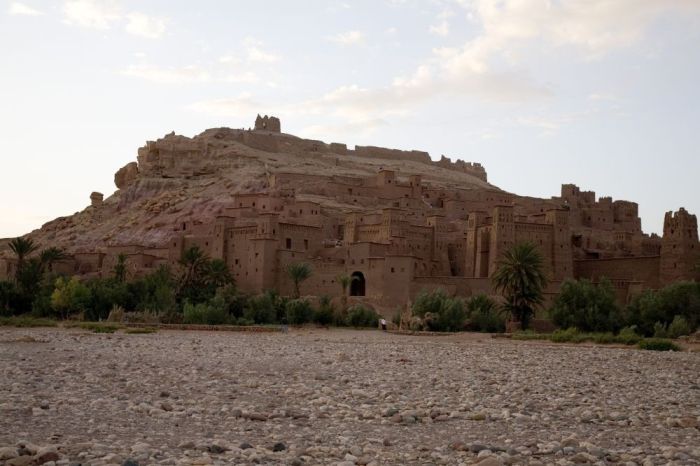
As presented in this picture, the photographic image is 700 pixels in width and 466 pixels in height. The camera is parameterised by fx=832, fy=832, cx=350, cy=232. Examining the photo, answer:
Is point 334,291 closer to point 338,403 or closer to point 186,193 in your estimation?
point 186,193

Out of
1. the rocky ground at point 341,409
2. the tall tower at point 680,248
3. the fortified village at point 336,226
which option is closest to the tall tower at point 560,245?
the fortified village at point 336,226

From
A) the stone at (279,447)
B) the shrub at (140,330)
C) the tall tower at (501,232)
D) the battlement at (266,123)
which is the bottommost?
the stone at (279,447)

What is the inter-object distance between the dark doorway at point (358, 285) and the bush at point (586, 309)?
16430mm

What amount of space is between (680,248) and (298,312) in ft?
77.4

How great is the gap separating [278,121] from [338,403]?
89.8 meters

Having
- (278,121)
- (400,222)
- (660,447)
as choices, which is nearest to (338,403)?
(660,447)

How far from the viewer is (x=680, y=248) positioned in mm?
50188

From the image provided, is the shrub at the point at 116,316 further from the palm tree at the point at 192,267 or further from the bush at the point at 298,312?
the bush at the point at 298,312

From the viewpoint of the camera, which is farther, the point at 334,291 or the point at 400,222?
the point at 400,222

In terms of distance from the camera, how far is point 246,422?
11680 millimetres

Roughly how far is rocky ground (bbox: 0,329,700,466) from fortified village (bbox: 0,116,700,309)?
95.1 ft

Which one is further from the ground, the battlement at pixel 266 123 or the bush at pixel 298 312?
the battlement at pixel 266 123

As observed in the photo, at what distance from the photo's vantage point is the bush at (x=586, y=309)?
38625mm

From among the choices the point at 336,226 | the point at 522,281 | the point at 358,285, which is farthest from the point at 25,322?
the point at 336,226
